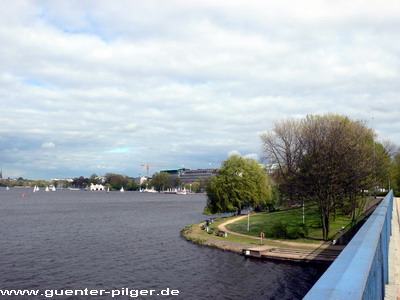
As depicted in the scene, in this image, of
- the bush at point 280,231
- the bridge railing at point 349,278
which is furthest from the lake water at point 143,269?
the bridge railing at point 349,278

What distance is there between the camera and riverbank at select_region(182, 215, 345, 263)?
37875 millimetres

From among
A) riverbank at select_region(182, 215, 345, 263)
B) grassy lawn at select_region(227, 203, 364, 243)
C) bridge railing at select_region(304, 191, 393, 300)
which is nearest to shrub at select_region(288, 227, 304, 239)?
grassy lawn at select_region(227, 203, 364, 243)

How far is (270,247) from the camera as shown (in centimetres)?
4256

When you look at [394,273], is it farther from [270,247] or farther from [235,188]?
[235,188]

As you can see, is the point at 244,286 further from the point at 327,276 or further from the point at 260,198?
the point at 260,198

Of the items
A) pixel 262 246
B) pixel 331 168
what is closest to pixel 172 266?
pixel 262 246

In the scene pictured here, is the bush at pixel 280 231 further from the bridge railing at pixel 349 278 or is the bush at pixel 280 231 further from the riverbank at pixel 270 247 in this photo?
the bridge railing at pixel 349 278

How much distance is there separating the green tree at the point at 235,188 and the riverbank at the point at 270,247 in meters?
15.9

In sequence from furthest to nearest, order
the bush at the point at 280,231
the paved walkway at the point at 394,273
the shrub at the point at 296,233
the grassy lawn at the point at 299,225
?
the bush at the point at 280,231 < the grassy lawn at the point at 299,225 < the shrub at the point at 296,233 < the paved walkway at the point at 394,273

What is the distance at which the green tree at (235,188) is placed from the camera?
6950 cm

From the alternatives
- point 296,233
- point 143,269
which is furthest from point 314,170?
point 143,269

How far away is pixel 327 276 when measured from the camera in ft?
16.3

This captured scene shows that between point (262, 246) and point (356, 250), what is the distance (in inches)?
1497

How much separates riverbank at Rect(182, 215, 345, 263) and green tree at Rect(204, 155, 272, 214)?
52.0ft
